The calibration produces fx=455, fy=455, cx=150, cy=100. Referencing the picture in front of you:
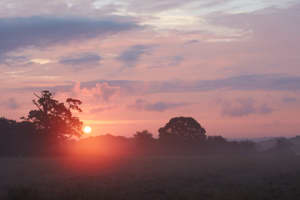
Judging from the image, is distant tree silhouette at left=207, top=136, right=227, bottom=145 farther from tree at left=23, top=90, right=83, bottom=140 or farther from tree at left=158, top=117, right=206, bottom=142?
tree at left=23, top=90, right=83, bottom=140

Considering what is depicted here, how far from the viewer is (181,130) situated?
7494 cm

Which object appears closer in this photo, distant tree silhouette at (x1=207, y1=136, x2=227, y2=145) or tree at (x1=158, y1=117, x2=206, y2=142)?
tree at (x1=158, y1=117, x2=206, y2=142)

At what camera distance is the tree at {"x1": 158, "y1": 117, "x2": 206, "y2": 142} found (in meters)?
74.2

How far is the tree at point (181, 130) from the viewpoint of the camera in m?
74.2

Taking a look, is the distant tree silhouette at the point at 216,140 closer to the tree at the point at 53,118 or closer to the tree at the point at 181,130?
the tree at the point at 181,130

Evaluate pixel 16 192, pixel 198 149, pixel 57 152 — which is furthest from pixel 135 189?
pixel 198 149

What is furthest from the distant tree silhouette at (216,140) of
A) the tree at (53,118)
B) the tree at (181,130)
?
the tree at (53,118)

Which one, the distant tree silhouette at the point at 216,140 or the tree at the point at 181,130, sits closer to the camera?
the tree at the point at 181,130

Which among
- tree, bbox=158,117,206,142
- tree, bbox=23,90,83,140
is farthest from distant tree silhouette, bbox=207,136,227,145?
tree, bbox=23,90,83,140

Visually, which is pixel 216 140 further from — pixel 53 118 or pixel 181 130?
pixel 53 118

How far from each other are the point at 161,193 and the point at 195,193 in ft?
6.18

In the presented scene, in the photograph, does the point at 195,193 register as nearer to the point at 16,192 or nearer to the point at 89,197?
the point at 89,197

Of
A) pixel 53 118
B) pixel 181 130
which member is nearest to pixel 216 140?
pixel 181 130

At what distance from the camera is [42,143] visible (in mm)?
57219
